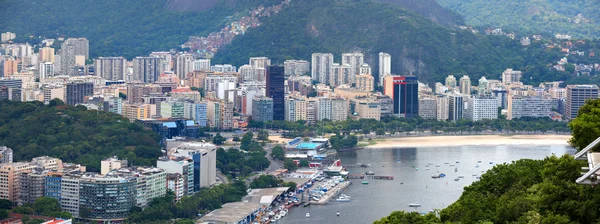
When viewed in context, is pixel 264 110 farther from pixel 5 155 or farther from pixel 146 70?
pixel 5 155

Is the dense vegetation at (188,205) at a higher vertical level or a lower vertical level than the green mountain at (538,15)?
lower

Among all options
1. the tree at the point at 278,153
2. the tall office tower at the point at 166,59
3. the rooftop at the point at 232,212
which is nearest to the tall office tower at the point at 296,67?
the tall office tower at the point at 166,59

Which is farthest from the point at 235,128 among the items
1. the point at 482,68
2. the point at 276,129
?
the point at 482,68

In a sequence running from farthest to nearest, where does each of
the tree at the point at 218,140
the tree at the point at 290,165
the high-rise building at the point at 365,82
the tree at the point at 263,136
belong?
the high-rise building at the point at 365,82 → the tree at the point at 263,136 → the tree at the point at 218,140 → the tree at the point at 290,165

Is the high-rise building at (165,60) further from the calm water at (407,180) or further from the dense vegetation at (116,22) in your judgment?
the calm water at (407,180)

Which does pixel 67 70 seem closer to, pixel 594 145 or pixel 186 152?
pixel 186 152

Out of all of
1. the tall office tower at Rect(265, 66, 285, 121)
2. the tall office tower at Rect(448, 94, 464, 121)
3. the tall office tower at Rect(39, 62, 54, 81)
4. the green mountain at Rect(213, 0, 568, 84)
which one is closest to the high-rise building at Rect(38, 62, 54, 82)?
the tall office tower at Rect(39, 62, 54, 81)

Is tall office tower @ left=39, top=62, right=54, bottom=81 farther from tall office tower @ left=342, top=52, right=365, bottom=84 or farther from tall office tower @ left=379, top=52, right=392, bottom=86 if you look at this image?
tall office tower @ left=379, top=52, right=392, bottom=86
